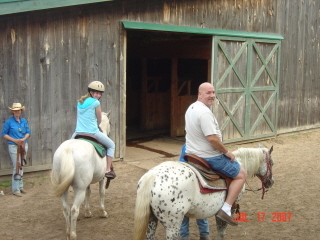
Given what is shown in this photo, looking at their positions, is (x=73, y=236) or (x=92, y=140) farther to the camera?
(x=92, y=140)

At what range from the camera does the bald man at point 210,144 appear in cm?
435

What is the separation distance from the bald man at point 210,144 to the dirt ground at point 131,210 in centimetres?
112

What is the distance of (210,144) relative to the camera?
448 cm

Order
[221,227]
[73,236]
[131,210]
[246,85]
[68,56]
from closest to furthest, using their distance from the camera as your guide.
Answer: [221,227] → [73,236] → [131,210] → [68,56] → [246,85]

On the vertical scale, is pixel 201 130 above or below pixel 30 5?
below

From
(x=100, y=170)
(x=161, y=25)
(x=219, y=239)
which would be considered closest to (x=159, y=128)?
(x=161, y=25)

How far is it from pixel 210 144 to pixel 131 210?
2506mm

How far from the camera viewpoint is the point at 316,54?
13531mm

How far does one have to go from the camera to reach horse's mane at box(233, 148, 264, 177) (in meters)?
5.02

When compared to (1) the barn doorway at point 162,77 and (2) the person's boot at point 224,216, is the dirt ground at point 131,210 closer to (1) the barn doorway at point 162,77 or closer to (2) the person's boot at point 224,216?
(2) the person's boot at point 224,216

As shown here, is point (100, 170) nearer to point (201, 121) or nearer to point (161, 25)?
point (201, 121)

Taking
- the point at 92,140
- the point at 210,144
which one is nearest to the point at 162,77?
the point at 92,140

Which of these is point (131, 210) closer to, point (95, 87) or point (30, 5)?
point (95, 87)

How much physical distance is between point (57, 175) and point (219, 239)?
2097 mm
